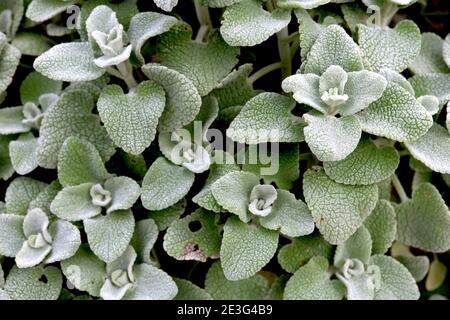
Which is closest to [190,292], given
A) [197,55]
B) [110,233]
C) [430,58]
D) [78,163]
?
[110,233]

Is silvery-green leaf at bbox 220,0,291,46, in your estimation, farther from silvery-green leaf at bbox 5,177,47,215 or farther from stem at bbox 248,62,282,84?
silvery-green leaf at bbox 5,177,47,215

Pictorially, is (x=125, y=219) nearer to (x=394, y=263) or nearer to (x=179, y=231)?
(x=179, y=231)

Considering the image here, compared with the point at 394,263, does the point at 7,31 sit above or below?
above

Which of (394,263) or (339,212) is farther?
(394,263)

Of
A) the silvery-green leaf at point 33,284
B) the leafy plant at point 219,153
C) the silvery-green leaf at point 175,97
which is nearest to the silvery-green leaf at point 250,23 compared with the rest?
the leafy plant at point 219,153

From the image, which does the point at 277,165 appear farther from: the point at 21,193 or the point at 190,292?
the point at 21,193

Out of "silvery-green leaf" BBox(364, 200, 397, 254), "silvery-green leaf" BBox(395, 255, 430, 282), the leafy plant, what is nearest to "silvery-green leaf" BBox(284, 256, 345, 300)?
the leafy plant

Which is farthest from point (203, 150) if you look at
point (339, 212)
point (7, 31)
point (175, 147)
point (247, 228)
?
point (7, 31)
